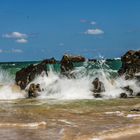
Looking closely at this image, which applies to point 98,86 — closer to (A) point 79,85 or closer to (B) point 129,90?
(B) point 129,90

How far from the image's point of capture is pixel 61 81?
3306 centimetres

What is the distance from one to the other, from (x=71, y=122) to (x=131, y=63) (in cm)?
1611

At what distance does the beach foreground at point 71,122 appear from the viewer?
48.0 feet

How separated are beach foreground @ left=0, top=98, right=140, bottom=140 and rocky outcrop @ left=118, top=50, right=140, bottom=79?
360 inches

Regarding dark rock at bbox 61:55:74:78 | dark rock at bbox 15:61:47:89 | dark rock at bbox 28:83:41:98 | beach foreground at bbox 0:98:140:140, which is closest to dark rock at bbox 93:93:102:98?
dark rock at bbox 28:83:41:98

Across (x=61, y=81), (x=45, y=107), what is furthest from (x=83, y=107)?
(x=61, y=81)

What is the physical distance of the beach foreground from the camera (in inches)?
576

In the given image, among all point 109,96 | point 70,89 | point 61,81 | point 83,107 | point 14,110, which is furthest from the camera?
point 61,81

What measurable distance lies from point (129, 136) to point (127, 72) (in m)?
18.5

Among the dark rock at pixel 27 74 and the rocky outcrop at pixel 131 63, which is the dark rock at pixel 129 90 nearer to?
the rocky outcrop at pixel 131 63

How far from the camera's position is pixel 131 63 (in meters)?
32.7

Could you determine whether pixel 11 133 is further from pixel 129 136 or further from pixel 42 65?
pixel 42 65

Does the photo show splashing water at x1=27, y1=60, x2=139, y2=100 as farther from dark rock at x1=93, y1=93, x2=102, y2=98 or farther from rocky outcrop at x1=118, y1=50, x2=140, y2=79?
rocky outcrop at x1=118, y1=50, x2=140, y2=79

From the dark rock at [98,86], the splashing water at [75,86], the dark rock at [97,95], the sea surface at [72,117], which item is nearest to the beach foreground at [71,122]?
the sea surface at [72,117]
